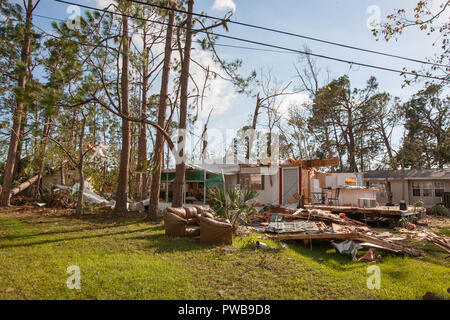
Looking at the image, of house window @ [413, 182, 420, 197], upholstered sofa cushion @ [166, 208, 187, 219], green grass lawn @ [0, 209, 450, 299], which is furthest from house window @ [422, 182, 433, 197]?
upholstered sofa cushion @ [166, 208, 187, 219]

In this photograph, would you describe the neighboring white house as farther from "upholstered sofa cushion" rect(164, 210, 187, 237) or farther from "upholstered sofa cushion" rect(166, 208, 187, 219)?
"upholstered sofa cushion" rect(164, 210, 187, 237)

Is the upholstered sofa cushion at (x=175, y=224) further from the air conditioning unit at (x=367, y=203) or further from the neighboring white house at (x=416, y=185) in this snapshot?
the neighboring white house at (x=416, y=185)

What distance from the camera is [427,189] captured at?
854 inches

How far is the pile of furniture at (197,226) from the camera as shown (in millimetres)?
7141

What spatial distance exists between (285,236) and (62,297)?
573 centimetres

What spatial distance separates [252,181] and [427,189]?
1550 cm

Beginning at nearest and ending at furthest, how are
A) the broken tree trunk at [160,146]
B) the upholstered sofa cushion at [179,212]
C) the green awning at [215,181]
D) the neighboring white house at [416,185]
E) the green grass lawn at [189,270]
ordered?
the green grass lawn at [189,270] → the upholstered sofa cushion at [179,212] → the broken tree trunk at [160,146] → the green awning at [215,181] → the neighboring white house at [416,185]

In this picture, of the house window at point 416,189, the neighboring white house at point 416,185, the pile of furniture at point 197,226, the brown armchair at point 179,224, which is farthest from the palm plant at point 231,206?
the house window at point 416,189

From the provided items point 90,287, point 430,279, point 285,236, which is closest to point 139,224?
point 285,236

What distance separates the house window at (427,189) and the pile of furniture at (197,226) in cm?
2102

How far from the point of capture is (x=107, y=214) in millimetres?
12102

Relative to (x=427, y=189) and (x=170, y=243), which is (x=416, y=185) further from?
(x=170, y=243)

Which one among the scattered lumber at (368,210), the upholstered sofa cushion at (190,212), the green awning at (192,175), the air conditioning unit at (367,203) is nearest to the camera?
the upholstered sofa cushion at (190,212)

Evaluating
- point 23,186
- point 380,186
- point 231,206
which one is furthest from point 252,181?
point 380,186
